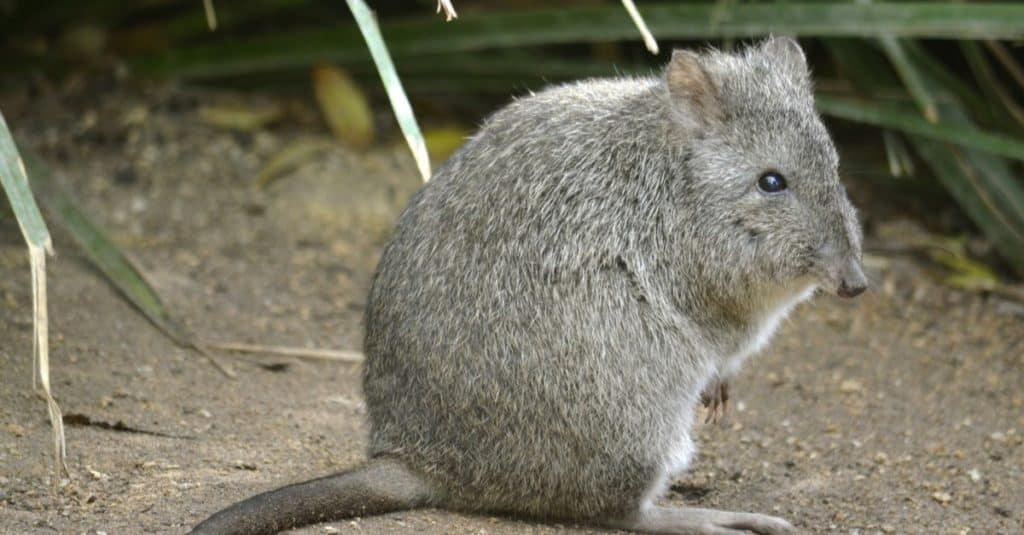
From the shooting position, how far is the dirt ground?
4348mm

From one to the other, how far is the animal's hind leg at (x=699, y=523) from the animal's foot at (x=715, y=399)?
42cm

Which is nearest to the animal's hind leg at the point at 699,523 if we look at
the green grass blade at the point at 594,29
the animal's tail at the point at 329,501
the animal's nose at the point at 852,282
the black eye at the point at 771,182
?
the animal's tail at the point at 329,501

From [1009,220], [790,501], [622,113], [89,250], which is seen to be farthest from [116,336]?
[1009,220]

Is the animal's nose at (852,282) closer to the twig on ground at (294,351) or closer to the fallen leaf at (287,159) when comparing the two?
the twig on ground at (294,351)

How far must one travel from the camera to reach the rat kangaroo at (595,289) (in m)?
4.12

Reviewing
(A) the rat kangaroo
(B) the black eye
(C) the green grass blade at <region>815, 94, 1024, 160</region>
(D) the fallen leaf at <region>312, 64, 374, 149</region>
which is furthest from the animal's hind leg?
(D) the fallen leaf at <region>312, 64, 374, 149</region>

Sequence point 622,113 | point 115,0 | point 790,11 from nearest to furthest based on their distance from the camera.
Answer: point 622,113
point 790,11
point 115,0

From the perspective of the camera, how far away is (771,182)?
432 cm

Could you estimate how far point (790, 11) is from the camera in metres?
6.20

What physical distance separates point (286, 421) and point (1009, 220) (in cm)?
375

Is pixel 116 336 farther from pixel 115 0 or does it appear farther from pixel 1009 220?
pixel 1009 220

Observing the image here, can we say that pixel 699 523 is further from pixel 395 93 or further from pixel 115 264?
pixel 115 264

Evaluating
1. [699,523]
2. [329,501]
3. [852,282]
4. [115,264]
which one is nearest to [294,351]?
[115,264]

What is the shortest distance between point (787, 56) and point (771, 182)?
1.80 feet
